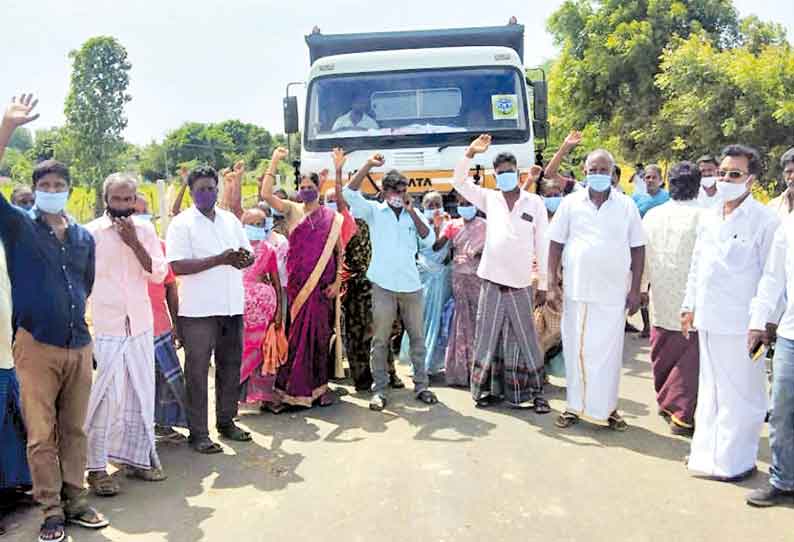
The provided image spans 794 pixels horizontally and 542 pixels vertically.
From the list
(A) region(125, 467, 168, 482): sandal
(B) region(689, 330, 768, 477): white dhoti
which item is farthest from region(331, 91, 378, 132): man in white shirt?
(B) region(689, 330, 768, 477): white dhoti

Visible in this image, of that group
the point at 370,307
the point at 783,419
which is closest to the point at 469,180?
the point at 370,307

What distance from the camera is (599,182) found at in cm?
545

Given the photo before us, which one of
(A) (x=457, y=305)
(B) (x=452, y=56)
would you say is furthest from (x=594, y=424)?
(B) (x=452, y=56)

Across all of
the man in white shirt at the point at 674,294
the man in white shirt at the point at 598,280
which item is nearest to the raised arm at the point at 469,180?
the man in white shirt at the point at 598,280

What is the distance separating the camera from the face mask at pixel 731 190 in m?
4.60

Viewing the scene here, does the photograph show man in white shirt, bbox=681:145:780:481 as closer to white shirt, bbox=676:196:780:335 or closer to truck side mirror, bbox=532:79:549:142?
white shirt, bbox=676:196:780:335

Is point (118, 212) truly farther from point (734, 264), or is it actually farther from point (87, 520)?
point (734, 264)

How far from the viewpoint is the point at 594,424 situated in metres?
5.82

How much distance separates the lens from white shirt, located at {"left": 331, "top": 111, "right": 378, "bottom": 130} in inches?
343

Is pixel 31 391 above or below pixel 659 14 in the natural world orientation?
below

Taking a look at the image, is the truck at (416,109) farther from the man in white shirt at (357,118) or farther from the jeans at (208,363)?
the jeans at (208,363)

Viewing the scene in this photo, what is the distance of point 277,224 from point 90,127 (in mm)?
23170

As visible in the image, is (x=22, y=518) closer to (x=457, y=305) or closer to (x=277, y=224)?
(x=277, y=224)

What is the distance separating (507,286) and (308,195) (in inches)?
66.9
